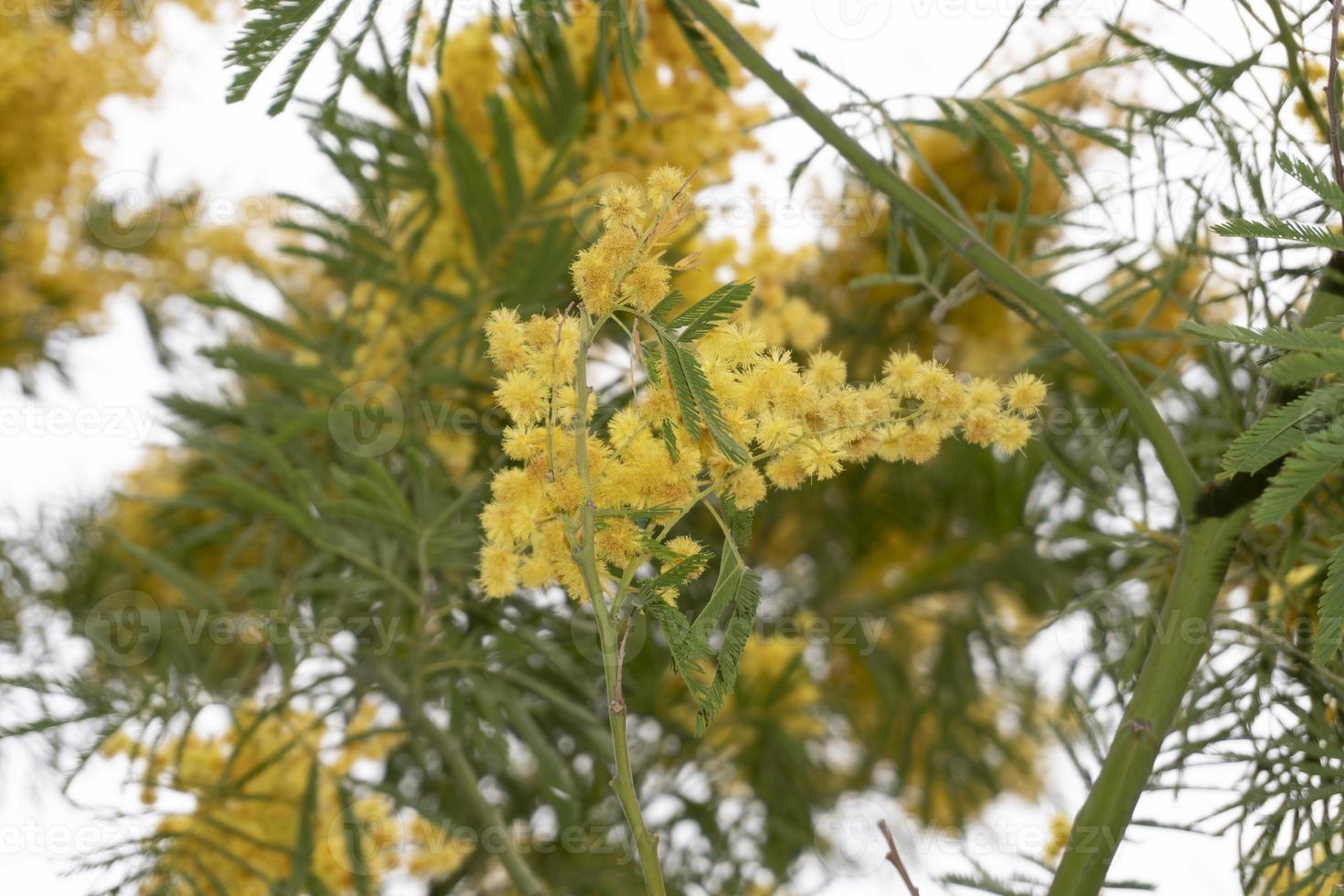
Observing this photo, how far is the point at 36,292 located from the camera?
1.15m

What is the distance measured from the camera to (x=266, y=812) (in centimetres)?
84

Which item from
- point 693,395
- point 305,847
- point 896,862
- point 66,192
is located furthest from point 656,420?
point 66,192

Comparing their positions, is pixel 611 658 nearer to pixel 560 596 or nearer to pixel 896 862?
pixel 896 862

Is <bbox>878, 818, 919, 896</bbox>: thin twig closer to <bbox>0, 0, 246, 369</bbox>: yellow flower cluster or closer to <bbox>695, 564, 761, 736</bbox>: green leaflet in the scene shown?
<bbox>695, 564, 761, 736</bbox>: green leaflet

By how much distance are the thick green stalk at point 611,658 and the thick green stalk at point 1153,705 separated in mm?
175

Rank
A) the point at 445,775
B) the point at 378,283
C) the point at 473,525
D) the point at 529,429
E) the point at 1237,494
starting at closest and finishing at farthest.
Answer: the point at 529,429 < the point at 1237,494 < the point at 473,525 < the point at 378,283 < the point at 445,775

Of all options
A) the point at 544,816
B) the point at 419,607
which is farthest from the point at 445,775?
the point at 419,607

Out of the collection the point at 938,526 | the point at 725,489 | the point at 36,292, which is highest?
the point at 36,292

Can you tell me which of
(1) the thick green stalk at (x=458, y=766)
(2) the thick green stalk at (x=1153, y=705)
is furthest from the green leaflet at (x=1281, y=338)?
(1) the thick green stalk at (x=458, y=766)

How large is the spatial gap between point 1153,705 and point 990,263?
17cm

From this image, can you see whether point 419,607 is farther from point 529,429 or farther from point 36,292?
point 36,292

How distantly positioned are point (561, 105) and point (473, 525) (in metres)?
0.35

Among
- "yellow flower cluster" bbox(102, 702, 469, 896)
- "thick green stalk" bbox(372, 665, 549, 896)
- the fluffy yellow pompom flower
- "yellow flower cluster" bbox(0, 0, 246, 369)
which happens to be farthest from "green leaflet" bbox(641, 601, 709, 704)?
"yellow flower cluster" bbox(0, 0, 246, 369)

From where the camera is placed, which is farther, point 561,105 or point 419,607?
point 561,105
